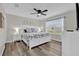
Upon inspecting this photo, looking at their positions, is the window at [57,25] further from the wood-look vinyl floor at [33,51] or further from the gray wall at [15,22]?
the wood-look vinyl floor at [33,51]

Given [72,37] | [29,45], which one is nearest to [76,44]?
[72,37]

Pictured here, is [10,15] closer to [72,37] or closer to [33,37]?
[33,37]

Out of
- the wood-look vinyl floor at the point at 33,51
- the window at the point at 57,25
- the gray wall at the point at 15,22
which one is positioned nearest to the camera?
the wood-look vinyl floor at the point at 33,51

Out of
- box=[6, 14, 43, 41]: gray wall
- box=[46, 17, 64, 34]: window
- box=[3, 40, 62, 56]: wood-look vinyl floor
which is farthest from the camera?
box=[6, 14, 43, 41]: gray wall

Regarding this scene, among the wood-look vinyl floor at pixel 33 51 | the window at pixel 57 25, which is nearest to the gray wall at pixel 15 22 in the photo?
the window at pixel 57 25

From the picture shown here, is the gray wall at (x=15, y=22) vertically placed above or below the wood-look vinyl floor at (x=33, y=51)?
above

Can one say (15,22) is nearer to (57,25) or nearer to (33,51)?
(33,51)

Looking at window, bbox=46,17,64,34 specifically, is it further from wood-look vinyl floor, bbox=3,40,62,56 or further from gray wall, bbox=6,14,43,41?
wood-look vinyl floor, bbox=3,40,62,56

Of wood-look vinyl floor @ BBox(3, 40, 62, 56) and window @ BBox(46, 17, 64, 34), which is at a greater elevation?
window @ BBox(46, 17, 64, 34)

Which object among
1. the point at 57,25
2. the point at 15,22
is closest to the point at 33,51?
the point at 57,25

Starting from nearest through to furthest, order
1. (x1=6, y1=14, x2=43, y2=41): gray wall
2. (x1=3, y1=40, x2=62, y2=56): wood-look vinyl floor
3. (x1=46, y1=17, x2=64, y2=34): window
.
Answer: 1. (x1=3, y1=40, x2=62, y2=56): wood-look vinyl floor
2. (x1=46, y1=17, x2=64, y2=34): window
3. (x1=6, y1=14, x2=43, y2=41): gray wall

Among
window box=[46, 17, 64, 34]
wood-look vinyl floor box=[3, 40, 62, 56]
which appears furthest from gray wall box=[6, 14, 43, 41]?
wood-look vinyl floor box=[3, 40, 62, 56]

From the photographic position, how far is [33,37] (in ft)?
13.5

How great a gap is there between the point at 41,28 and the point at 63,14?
1.80 meters
